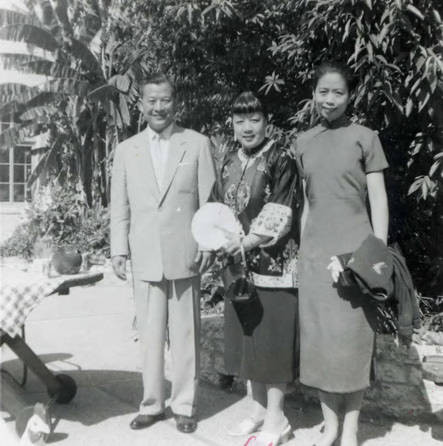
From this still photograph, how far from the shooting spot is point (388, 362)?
3869mm

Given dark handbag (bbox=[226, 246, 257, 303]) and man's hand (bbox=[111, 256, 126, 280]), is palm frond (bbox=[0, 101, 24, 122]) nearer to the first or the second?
man's hand (bbox=[111, 256, 126, 280])

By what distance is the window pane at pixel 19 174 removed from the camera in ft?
53.8

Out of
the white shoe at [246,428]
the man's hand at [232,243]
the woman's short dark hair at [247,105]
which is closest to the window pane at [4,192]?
the white shoe at [246,428]

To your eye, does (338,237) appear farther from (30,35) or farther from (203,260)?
(30,35)

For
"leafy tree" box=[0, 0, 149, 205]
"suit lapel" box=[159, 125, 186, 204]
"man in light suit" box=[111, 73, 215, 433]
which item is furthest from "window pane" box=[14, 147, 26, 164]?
"suit lapel" box=[159, 125, 186, 204]

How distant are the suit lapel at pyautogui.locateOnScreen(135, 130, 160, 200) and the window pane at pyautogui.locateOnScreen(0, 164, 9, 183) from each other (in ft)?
44.5

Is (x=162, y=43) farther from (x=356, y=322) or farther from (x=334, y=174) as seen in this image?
(x=356, y=322)

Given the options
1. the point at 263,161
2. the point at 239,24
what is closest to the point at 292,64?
the point at 239,24

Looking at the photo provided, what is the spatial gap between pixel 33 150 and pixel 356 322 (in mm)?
13344

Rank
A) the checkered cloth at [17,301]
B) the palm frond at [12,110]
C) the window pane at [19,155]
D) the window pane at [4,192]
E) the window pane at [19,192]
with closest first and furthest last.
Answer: the checkered cloth at [17,301], the palm frond at [12,110], the window pane at [4,192], the window pane at [19,192], the window pane at [19,155]

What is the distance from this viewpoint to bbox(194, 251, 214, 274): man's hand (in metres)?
3.60

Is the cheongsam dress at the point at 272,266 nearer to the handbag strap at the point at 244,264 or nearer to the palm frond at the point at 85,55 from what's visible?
the handbag strap at the point at 244,264

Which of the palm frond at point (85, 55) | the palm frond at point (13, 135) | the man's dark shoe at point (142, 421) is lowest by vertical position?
the man's dark shoe at point (142, 421)

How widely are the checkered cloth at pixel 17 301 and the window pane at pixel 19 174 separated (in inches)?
A: 545
